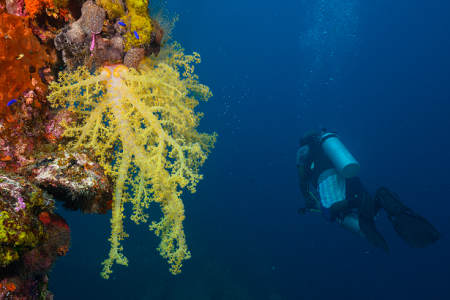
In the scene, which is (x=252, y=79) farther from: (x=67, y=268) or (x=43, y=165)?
(x=43, y=165)

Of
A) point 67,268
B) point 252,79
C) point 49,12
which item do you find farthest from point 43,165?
point 252,79

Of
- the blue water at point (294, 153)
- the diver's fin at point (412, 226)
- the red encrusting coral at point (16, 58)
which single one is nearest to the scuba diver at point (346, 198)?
the diver's fin at point (412, 226)

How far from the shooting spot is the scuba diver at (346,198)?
662 cm

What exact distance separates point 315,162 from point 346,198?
1707 millimetres

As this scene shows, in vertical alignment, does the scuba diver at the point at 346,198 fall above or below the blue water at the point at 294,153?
below

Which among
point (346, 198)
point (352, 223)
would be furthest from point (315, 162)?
point (352, 223)

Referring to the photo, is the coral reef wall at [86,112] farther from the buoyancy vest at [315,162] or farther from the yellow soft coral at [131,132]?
the buoyancy vest at [315,162]

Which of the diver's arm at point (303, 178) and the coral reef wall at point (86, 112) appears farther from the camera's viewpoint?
the diver's arm at point (303, 178)

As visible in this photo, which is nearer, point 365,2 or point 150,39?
point 150,39

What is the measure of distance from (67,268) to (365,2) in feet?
255

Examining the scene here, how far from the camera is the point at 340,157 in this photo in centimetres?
785

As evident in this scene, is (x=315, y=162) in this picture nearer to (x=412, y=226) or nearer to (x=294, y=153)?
(x=412, y=226)

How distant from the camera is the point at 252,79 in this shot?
199ft

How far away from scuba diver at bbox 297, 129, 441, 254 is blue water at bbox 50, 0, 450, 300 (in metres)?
14.0
